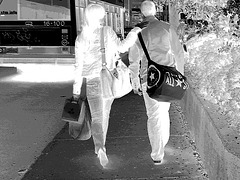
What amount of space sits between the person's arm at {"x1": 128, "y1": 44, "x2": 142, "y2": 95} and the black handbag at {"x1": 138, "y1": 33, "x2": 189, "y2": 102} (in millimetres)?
250

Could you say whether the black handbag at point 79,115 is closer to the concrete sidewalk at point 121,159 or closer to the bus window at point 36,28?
the concrete sidewalk at point 121,159

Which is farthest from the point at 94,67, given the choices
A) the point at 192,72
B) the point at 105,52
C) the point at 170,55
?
the point at 192,72

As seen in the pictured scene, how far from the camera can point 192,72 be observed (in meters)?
7.43

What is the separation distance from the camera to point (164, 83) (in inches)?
186

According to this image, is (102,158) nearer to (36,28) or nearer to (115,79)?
(115,79)

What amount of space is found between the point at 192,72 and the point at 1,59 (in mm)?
8871

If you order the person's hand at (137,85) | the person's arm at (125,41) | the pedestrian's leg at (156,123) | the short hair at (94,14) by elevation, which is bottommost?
the pedestrian's leg at (156,123)

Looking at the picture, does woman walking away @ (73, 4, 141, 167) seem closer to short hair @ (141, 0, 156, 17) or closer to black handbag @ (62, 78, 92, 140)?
black handbag @ (62, 78, 92, 140)

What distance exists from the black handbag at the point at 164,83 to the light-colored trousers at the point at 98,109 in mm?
642

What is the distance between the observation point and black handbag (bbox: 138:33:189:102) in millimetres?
4719

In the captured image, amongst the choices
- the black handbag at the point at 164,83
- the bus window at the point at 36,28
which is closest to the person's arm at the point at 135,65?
the black handbag at the point at 164,83

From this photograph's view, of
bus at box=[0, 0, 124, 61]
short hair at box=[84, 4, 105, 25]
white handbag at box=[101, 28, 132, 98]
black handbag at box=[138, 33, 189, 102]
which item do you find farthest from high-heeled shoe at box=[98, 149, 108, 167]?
bus at box=[0, 0, 124, 61]

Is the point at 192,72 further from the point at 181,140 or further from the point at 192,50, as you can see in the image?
the point at 181,140

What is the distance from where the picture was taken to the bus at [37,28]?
13.9 m
